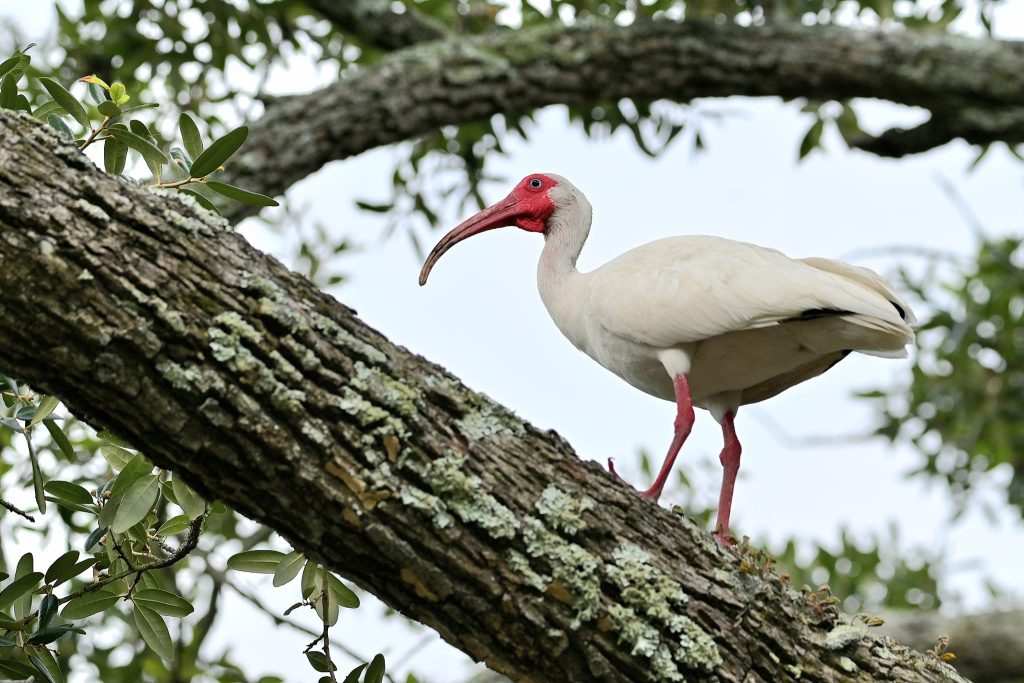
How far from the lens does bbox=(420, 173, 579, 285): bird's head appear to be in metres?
4.01

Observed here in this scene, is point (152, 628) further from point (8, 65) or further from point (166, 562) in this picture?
point (8, 65)

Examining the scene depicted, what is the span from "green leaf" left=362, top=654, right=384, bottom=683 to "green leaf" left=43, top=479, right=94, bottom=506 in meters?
0.76

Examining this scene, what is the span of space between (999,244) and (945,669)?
A: 4668 millimetres

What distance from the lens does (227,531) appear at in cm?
506

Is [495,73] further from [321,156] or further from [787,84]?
[787,84]

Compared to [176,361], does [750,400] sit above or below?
above

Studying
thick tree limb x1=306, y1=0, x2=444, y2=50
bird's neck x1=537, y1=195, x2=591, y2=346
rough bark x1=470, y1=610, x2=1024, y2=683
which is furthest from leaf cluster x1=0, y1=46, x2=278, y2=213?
rough bark x1=470, y1=610, x2=1024, y2=683

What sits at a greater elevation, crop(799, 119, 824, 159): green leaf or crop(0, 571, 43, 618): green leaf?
crop(799, 119, 824, 159): green leaf

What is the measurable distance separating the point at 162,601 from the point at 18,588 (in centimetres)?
31

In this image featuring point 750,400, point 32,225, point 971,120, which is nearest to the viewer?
point 32,225

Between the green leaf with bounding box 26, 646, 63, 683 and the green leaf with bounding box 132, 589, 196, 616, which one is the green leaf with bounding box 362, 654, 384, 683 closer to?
the green leaf with bounding box 132, 589, 196, 616

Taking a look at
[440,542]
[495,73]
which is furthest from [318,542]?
[495,73]

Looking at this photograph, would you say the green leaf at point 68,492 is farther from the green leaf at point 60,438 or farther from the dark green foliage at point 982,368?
the dark green foliage at point 982,368

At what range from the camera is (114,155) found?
267 cm
